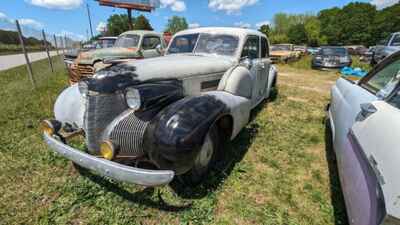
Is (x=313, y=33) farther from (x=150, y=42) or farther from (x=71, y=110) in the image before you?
(x=71, y=110)

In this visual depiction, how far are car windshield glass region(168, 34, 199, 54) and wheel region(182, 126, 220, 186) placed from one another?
2032 millimetres

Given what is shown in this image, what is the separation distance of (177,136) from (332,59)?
14032mm

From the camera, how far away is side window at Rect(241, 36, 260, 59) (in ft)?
13.8

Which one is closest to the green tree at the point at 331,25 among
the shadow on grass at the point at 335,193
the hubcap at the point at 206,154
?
the shadow on grass at the point at 335,193

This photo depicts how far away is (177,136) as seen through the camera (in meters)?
1.99

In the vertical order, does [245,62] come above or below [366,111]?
above

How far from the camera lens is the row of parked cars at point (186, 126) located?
145cm

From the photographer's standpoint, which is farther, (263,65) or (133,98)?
(263,65)

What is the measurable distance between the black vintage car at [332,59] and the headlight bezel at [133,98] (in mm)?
13986

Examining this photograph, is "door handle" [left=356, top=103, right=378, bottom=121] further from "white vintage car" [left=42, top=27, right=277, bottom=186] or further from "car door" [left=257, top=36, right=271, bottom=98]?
"car door" [left=257, top=36, right=271, bottom=98]

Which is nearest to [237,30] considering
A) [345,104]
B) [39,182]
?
[345,104]

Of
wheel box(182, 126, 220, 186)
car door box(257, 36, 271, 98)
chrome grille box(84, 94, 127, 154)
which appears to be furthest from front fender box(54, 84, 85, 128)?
car door box(257, 36, 271, 98)

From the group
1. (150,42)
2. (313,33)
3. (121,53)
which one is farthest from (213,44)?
(313,33)

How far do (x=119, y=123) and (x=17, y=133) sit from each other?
326 cm
